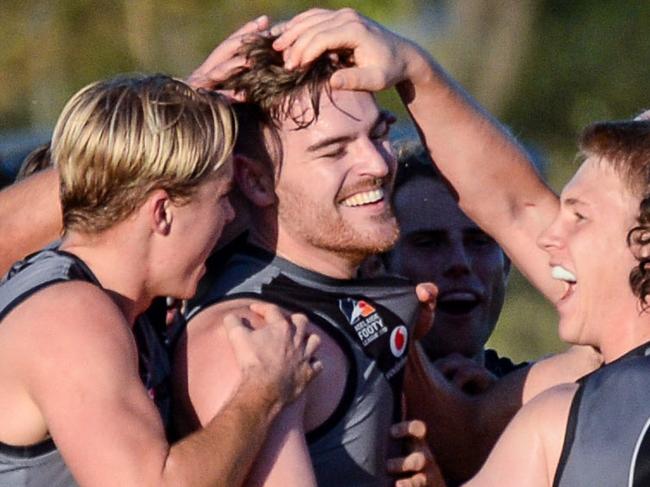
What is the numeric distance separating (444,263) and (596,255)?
132 cm

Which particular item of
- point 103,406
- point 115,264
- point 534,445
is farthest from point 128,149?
Result: point 534,445

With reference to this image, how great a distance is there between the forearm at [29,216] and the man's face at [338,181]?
2.09 feet

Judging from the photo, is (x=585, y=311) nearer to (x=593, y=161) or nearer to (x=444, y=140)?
(x=593, y=161)

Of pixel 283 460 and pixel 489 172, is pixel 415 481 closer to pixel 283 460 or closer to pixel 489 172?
pixel 283 460

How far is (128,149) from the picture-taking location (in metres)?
4.25

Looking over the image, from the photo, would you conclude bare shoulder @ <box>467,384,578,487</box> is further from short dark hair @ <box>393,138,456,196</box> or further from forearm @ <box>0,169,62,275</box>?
short dark hair @ <box>393,138,456,196</box>

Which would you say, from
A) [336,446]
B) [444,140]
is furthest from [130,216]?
[444,140]

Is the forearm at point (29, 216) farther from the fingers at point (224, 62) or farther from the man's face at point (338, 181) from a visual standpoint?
the man's face at point (338, 181)

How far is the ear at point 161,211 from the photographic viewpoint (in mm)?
4273

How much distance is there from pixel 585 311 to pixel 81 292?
46.5 inches

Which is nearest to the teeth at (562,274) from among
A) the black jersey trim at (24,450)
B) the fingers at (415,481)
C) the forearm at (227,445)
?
the fingers at (415,481)

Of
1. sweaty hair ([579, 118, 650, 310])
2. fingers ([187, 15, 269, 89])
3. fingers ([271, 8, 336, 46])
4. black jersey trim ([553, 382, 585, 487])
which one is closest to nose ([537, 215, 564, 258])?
sweaty hair ([579, 118, 650, 310])

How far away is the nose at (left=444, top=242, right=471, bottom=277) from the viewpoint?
5.62 m

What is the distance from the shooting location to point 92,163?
4281 mm
